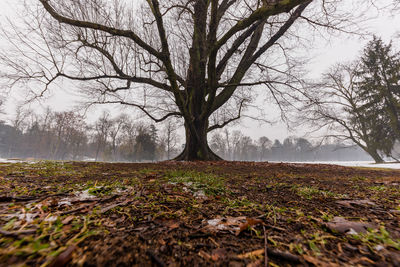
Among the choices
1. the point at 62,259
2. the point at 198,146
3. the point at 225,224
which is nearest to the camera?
the point at 62,259

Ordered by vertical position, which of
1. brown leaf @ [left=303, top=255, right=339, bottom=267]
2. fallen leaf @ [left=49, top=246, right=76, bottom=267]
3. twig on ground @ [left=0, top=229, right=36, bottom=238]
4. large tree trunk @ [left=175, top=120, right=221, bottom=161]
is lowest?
brown leaf @ [left=303, top=255, right=339, bottom=267]

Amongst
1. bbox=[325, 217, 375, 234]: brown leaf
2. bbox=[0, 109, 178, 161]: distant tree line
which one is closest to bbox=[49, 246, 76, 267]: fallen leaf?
bbox=[325, 217, 375, 234]: brown leaf

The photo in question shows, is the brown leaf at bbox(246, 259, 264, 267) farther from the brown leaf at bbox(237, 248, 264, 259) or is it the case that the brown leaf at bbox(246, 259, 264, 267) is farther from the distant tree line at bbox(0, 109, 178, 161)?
the distant tree line at bbox(0, 109, 178, 161)

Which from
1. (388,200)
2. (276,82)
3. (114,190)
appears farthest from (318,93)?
(114,190)

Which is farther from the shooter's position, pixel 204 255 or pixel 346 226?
pixel 346 226

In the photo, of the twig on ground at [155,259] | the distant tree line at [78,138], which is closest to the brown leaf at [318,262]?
the twig on ground at [155,259]

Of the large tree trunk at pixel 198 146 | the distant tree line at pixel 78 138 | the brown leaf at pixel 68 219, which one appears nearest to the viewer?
the brown leaf at pixel 68 219

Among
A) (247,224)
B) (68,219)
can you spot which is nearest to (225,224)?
(247,224)

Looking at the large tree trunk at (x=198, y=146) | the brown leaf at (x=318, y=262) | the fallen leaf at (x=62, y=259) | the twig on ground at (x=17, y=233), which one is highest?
the large tree trunk at (x=198, y=146)

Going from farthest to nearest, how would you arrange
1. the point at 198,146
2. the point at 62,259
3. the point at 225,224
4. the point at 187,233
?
the point at 198,146 < the point at 225,224 < the point at 187,233 < the point at 62,259

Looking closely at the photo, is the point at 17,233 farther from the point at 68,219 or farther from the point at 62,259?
the point at 62,259

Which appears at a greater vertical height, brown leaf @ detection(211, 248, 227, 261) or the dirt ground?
the dirt ground

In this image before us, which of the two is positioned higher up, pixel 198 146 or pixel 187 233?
pixel 198 146

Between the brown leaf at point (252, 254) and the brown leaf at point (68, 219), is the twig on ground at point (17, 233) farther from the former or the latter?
the brown leaf at point (252, 254)
